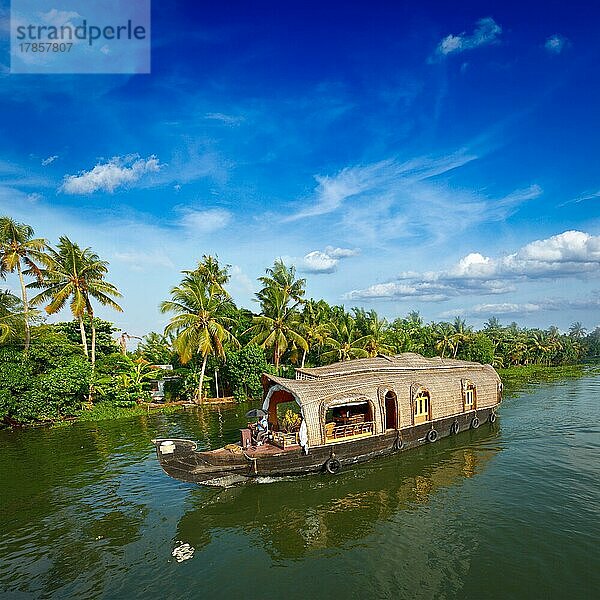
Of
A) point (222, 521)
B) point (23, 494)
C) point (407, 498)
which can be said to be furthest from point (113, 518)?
point (407, 498)

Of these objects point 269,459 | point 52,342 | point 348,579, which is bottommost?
point 348,579

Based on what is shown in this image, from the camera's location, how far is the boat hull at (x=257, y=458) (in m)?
11.7

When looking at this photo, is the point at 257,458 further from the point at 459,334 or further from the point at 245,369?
the point at 459,334

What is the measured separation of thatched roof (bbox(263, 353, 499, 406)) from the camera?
1358cm

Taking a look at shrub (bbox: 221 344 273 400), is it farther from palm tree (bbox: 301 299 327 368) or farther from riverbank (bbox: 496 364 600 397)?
riverbank (bbox: 496 364 600 397)

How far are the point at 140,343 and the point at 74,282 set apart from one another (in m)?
10.4

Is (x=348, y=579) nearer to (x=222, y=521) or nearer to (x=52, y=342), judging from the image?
(x=222, y=521)

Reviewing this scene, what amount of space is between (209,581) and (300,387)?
6090 millimetres

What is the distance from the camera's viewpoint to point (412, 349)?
4162 cm

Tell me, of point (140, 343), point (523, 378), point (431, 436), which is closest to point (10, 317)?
point (140, 343)

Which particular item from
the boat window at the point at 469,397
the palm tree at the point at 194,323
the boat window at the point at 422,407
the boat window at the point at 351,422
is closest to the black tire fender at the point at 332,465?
the boat window at the point at 351,422

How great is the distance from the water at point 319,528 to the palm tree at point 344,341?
1516cm

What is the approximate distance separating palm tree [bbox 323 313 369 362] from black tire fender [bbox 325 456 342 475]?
18.2m

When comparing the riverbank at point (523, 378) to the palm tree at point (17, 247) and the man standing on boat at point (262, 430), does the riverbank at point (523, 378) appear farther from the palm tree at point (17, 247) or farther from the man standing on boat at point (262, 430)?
the palm tree at point (17, 247)
